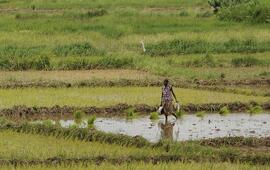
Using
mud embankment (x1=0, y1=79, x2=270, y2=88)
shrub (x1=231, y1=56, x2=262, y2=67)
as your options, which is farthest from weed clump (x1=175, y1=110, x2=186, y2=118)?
shrub (x1=231, y1=56, x2=262, y2=67)

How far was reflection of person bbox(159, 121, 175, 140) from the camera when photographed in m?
10.7

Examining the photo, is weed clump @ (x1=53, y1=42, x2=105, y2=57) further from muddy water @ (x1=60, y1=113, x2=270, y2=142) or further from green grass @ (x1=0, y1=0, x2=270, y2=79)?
muddy water @ (x1=60, y1=113, x2=270, y2=142)

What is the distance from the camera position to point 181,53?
19.7 metres

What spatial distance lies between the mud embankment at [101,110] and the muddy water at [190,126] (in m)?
0.35

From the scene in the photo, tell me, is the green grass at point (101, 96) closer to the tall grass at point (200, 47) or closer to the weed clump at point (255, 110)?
the weed clump at point (255, 110)

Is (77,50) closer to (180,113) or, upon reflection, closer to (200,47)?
(200,47)

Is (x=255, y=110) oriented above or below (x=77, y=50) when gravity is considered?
below

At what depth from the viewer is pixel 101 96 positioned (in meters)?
13.8

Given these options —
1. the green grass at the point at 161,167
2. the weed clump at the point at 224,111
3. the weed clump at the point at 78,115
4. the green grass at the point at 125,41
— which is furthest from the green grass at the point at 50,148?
the green grass at the point at 125,41

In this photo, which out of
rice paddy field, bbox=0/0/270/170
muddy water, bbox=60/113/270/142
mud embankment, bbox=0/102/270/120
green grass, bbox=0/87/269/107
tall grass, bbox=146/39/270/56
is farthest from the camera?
tall grass, bbox=146/39/270/56

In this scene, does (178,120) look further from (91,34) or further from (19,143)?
(91,34)

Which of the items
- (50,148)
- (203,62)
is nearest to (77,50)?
(203,62)

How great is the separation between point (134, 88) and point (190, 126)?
3384mm

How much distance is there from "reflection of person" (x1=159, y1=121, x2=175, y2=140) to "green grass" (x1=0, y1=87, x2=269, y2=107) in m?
1.43
